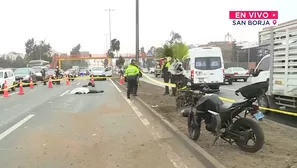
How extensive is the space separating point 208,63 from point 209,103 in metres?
16.0

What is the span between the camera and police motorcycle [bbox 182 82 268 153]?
6320 mm

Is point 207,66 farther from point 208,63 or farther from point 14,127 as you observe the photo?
point 14,127

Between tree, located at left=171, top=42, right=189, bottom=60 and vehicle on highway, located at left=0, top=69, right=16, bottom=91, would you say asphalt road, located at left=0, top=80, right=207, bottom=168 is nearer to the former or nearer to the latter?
tree, located at left=171, top=42, right=189, bottom=60

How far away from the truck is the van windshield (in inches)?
422

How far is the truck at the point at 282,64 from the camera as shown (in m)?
10.1

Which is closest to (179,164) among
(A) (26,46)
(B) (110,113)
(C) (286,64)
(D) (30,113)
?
(C) (286,64)

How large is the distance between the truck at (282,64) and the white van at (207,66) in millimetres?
10534

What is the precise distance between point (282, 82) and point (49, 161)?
700 centimetres

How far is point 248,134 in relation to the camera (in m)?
6.47

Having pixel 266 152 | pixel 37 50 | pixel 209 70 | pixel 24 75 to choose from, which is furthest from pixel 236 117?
pixel 37 50

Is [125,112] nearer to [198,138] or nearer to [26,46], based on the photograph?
[198,138]

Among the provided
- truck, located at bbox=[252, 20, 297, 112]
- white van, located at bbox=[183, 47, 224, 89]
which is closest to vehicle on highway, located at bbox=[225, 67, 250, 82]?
white van, located at bbox=[183, 47, 224, 89]

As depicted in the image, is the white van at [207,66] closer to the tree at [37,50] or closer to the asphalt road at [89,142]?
the asphalt road at [89,142]

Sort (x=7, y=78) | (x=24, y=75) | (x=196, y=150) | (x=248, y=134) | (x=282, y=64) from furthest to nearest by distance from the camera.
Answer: (x=24, y=75), (x=7, y=78), (x=282, y=64), (x=196, y=150), (x=248, y=134)
